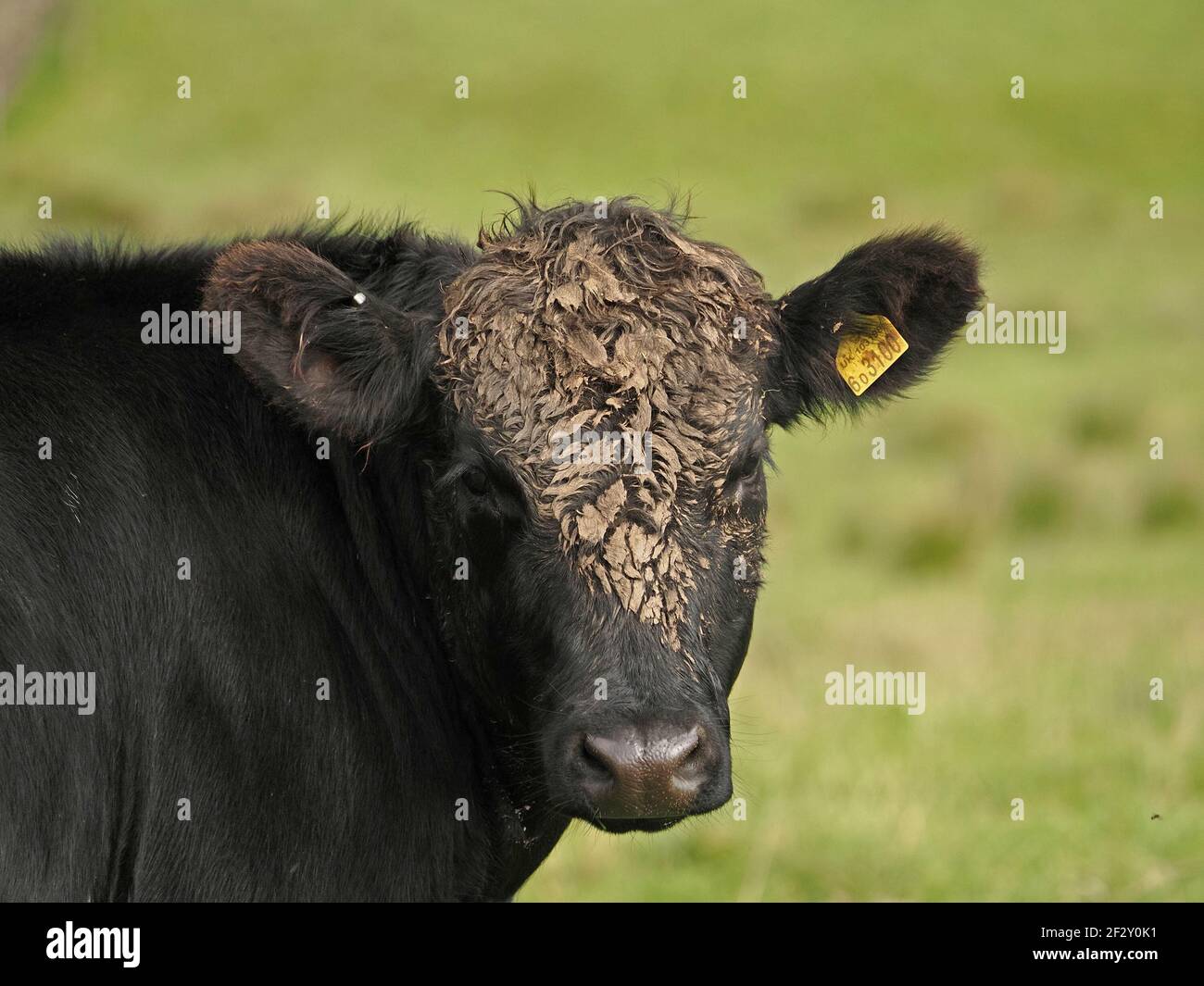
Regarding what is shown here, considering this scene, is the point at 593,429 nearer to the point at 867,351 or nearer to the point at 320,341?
the point at 320,341

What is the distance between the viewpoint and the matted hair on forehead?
4512mm

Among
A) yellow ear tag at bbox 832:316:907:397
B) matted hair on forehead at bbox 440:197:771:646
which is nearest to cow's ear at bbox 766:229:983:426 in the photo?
yellow ear tag at bbox 832:316:907:397

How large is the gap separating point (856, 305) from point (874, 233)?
23913 millimetres

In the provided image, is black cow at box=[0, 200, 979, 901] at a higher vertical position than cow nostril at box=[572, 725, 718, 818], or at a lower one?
higher

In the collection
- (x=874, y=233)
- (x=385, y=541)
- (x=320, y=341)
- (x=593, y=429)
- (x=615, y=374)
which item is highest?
(x=874, y=233)

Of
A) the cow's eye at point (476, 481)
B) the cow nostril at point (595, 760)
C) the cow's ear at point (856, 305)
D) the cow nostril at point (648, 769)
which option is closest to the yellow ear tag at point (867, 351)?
the cow's ear at point (856, 305)

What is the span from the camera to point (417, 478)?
508cm

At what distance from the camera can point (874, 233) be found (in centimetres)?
2845

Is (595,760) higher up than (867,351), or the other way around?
(867,351)

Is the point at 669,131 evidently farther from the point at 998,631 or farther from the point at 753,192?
the point at 998,631

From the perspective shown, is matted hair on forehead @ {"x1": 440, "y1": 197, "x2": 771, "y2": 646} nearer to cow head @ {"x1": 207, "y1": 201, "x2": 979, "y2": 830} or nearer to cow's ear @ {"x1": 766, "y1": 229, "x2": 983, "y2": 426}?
cow head @ {"x1": 207, "y1": 201, "x2": 979, "y2": 830}

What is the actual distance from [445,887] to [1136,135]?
37238mm

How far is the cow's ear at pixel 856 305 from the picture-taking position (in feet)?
16.9

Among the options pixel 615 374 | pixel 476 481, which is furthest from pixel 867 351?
pixel 476 481
